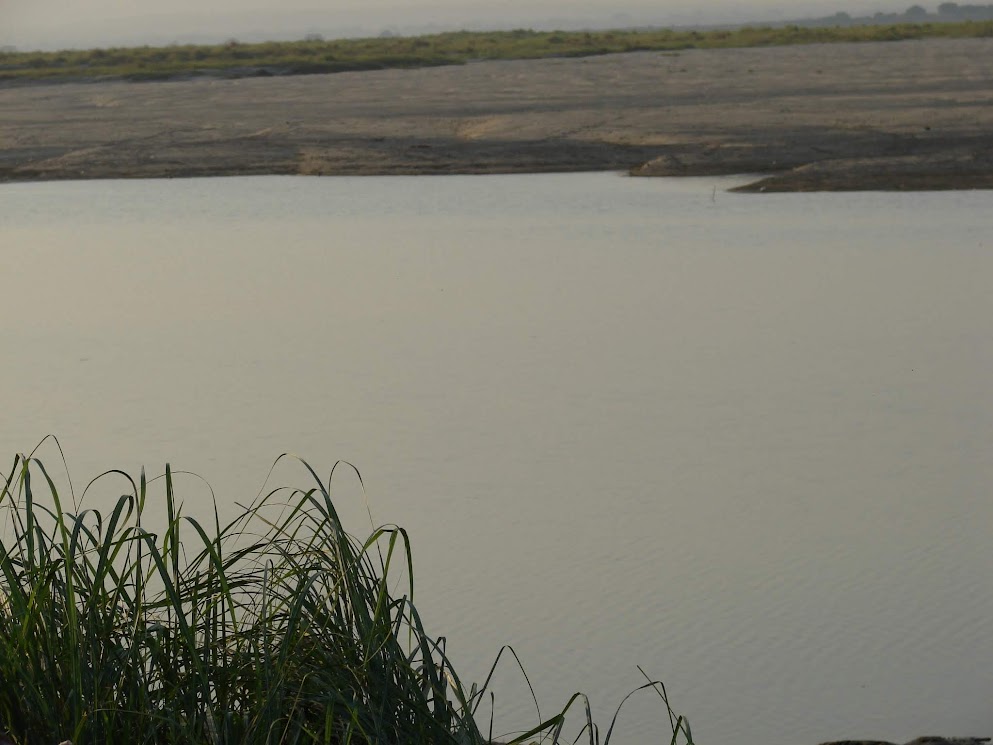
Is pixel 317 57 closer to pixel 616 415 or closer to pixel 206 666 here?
pixel 616 415

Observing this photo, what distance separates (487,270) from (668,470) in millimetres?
5164

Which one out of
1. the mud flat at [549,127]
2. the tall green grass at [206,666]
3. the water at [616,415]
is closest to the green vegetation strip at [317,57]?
the mud flat at [549,127]

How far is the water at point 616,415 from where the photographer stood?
452cm

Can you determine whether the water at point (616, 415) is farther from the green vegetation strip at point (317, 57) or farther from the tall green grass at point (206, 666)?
the green vegetation strip at point (317, 57)

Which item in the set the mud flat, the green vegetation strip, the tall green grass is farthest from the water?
the green vegetation strip

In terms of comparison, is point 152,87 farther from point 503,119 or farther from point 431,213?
point 431,213

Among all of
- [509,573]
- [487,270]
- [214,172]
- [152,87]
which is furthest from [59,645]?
[152,87]

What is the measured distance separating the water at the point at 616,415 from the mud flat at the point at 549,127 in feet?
9.83

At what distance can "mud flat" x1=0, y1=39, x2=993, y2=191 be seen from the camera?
17.0m

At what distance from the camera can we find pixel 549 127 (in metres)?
→ 20.5

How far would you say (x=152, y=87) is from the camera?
104ft

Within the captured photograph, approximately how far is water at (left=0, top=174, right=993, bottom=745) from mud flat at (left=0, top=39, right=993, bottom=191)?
118 inches

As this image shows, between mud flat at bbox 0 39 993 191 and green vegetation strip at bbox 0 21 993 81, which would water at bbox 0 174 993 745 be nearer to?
mud flat at bbox 0 39 993 191

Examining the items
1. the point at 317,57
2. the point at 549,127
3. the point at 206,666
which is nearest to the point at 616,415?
the point at 206,666
